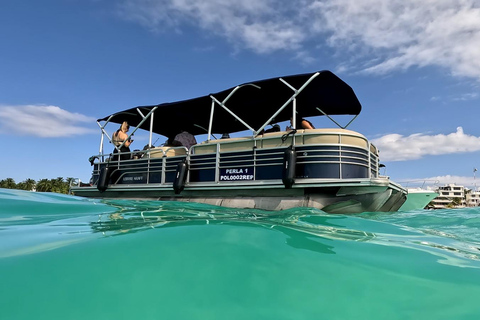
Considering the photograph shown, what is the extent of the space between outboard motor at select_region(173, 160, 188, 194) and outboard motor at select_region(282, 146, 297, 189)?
2469 millimetres

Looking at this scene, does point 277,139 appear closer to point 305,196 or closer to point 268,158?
point 268,158

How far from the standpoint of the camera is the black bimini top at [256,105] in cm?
674

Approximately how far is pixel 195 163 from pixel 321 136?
294 centimetres

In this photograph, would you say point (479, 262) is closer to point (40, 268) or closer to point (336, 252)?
point (336, 252)

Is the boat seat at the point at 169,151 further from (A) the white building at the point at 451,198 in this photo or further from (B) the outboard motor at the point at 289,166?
(A) the white building at the point at 451,198

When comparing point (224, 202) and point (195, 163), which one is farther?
point (195, 163)

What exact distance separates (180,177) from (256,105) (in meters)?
2.66

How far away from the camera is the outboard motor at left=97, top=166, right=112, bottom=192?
28.5 ft

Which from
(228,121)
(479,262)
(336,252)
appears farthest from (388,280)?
(228,121)

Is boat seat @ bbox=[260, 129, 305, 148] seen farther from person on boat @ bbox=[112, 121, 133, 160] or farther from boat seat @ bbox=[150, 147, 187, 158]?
person on boat @ bbox=[112, 121, 133, 160]

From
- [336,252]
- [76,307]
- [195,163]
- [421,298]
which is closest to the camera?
[76,307]

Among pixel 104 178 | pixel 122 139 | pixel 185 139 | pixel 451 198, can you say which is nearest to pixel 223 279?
pixel 185 139

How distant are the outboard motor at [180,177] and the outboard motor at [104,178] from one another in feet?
8.98

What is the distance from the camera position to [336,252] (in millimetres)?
1429
